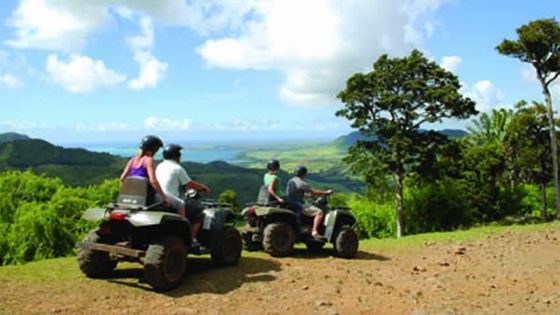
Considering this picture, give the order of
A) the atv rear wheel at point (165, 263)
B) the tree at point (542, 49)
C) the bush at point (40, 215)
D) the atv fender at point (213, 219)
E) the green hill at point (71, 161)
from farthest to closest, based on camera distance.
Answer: the green hill at point (71, 161) < the tree at point (542, 49) < the bush at point (40, 215) < the atv fender at point (213, 219) < the atv rear wheel at point (165, 263)

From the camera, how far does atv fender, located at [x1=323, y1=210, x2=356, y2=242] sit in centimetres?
1321

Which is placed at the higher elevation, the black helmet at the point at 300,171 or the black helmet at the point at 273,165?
the black helmet at the point at 273,165

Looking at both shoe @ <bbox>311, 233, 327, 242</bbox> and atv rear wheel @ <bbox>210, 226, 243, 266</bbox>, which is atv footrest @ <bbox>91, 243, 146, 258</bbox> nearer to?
atv rear wheel @ <bbox>210, 226, 243, 266</bbox>

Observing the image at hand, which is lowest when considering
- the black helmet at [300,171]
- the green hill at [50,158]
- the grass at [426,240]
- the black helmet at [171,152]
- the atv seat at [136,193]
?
the grass at [426,240]

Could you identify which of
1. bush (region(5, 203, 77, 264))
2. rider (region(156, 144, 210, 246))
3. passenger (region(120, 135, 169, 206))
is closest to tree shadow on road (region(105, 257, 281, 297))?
rider (region(156, 144, 210, 246))

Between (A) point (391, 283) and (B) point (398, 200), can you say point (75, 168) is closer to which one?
(B) point (398, 200)

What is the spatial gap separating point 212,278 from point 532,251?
32.2ft

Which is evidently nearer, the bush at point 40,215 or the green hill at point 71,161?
the bush at point 40,215

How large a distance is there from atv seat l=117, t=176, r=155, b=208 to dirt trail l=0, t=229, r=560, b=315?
1.37 metres

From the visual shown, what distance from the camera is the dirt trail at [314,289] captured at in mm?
8258

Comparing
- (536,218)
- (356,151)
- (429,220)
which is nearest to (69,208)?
(356,151)

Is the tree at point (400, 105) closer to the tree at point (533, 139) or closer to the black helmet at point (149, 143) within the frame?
the tree at point (533, 139)

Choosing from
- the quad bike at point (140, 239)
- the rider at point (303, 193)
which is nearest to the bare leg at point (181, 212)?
the quad bike at point (140, 239)

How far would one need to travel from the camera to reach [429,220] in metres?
40.5
